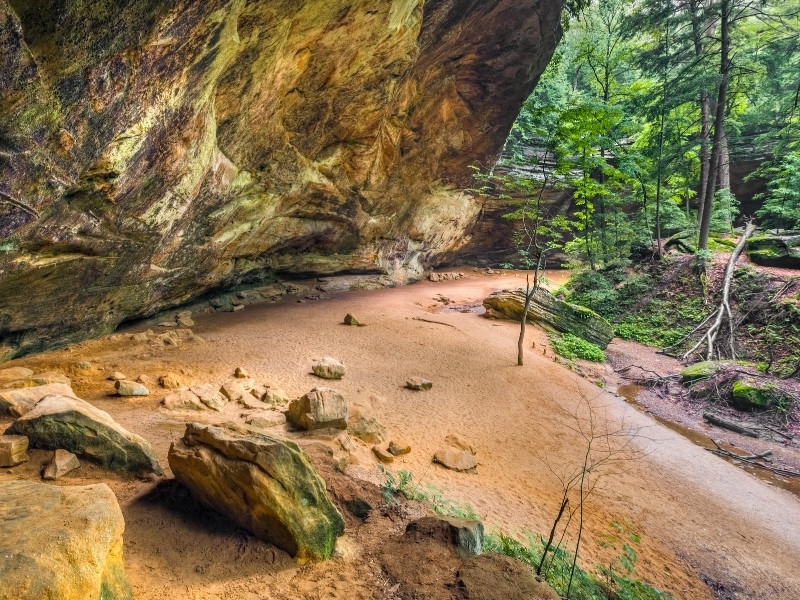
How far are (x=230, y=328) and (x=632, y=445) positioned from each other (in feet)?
33.7

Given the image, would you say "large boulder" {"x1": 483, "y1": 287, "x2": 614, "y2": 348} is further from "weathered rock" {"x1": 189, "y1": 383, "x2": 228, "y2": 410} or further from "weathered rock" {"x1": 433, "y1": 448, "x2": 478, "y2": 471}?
"weathered rock" {"x1": 189, "y1": 383, "x2": 228, "y2": 410}

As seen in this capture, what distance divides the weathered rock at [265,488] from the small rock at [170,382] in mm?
4075

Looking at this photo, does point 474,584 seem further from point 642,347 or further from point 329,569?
point 642,347

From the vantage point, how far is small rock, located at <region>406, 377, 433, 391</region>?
29.8 feet

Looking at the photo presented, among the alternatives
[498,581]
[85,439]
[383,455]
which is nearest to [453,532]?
[498,581]

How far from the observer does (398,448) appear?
6.32 metres

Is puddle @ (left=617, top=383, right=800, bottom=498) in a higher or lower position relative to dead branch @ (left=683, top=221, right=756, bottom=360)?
lower

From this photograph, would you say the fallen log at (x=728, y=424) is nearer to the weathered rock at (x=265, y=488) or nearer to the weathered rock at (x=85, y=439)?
the weathered rock at (x=265, y=488)

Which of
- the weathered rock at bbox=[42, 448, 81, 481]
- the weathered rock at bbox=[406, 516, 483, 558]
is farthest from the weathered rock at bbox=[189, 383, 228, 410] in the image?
the weathered rock at bbox=[406, 516, 483, 558]

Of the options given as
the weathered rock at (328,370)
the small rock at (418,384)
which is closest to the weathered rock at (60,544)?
the weathered rock at (328,370)

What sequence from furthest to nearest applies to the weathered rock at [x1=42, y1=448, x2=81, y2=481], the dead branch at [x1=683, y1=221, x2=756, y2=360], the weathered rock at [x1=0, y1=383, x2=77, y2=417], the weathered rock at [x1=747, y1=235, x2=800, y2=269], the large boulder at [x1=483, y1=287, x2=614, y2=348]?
the large boulder at [x1=483, y1=287, x2=614, y2=348] < the weathered rock at [x1=747, y1=235, x2=800, y2=269] < the dead branch at [x1=683, y1=221, x2=756, y2=360] < the weathered rock at [x1=0, y1=383, x2=77, y2=417] < the weathered rock at [x1=42, y1=448, x2=81, y2=481]

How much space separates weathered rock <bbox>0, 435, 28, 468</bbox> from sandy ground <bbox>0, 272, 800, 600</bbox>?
152mm

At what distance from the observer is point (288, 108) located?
1085 centimetres

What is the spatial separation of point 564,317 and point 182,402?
12.5 meters
